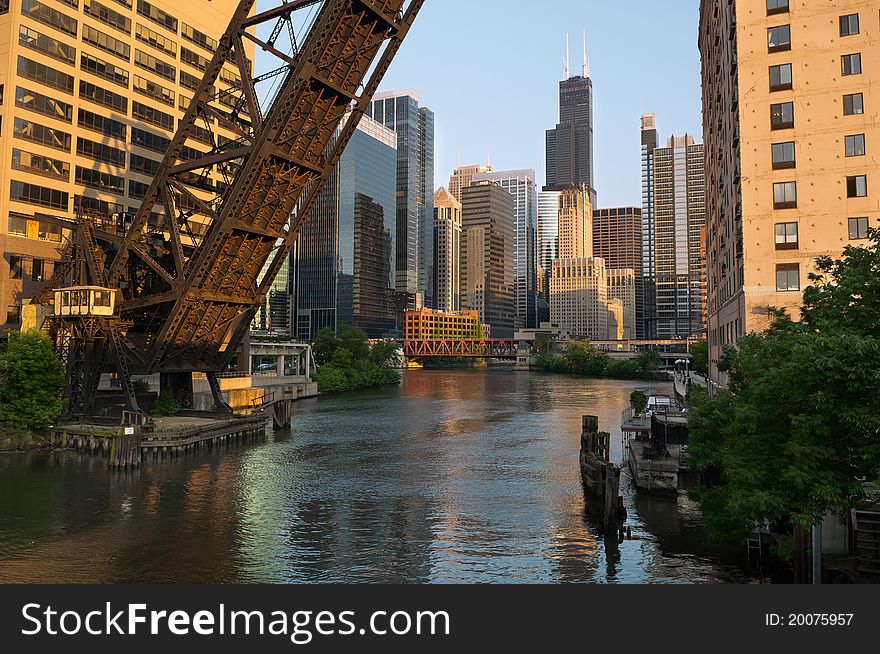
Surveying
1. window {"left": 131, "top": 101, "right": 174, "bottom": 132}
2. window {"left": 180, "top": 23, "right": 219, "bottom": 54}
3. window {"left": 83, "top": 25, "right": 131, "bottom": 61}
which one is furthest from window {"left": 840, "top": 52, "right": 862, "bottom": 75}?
window {"left": 180, "top": 23, "right": 219, "bottom": 54}

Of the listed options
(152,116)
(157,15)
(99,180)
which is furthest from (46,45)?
(157,15)

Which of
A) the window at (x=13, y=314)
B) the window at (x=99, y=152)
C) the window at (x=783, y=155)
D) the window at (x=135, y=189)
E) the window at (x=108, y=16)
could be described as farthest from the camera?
the window at (x=135, y=189)

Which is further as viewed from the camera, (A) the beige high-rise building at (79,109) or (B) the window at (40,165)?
(B) the window at (40,165)

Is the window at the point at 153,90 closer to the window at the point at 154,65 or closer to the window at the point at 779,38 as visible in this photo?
the window at the point at 154,65

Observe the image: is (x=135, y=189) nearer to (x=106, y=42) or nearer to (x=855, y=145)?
(x=106, y=42)

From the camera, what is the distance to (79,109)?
5816 cm

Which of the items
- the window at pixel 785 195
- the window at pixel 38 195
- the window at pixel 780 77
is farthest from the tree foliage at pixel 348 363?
the window at pixel 780 77

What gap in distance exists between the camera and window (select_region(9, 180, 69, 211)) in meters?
52.8

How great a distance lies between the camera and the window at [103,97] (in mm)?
58531

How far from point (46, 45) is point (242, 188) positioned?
3138cm

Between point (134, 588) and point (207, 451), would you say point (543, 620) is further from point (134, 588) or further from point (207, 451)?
point (207, 451)

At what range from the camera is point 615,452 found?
44812mm

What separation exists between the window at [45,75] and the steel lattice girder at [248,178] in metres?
20.8

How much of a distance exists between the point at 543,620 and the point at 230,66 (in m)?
75.6
